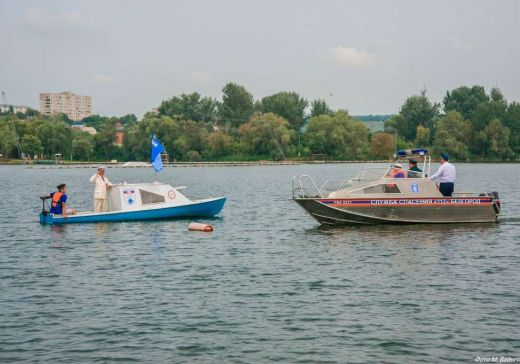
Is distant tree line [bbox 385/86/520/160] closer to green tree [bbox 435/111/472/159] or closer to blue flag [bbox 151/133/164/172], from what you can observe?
green tree [bbox 435/111/472/159]

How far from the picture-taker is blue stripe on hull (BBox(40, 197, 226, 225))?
39.9 m

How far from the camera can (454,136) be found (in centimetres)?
18925

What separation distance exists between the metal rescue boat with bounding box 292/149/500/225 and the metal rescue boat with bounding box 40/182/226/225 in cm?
925

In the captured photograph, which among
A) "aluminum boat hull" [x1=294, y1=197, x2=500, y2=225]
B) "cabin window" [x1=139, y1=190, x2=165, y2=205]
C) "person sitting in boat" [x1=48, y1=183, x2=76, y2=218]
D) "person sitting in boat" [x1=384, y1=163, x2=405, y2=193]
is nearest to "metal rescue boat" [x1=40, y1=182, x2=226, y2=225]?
"cabin window" [x1=139, y1=190, x2=165, y2=205]

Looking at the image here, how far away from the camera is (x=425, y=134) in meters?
199

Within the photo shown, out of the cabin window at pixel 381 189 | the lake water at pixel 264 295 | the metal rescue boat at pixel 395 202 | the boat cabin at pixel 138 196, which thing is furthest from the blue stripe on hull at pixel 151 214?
the cabin window at pixel 381 189

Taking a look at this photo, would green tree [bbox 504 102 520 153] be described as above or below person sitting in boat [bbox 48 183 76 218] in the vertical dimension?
above

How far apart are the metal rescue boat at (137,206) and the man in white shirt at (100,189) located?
0.44m

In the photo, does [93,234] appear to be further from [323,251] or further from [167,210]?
[323,251]

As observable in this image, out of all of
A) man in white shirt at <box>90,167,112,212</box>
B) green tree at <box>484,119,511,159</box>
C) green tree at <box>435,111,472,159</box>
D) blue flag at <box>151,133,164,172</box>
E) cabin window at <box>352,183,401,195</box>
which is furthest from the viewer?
green tree at <box>484,119,511,159</box>

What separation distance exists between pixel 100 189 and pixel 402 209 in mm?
16555

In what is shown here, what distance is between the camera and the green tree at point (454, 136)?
609 ft

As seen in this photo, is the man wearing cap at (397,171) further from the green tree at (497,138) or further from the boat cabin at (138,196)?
the green tree at (497,138)

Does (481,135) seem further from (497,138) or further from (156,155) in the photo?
(156,155)
